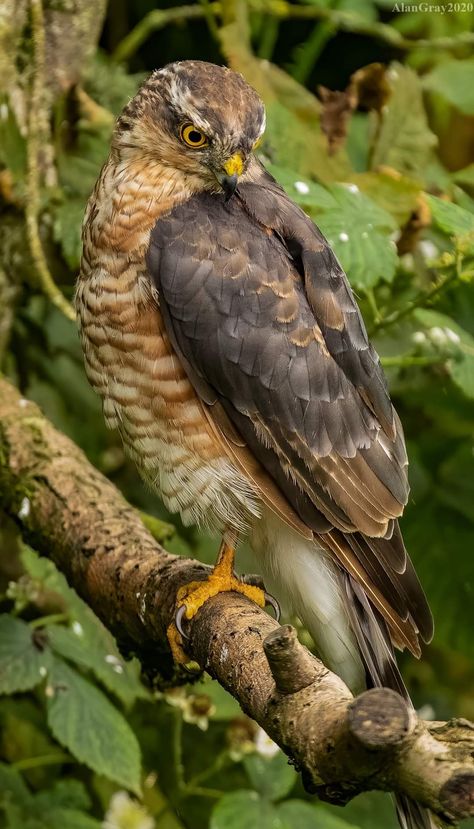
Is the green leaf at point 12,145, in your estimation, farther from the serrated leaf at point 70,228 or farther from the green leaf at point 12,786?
the green leaf at point 12,786

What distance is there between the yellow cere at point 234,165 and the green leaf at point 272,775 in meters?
1.61

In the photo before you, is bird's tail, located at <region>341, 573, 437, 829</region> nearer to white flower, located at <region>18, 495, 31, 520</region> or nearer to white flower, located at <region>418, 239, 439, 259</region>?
white flower, located at <region>18, 495, 31, 520</region>

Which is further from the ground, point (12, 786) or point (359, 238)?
point (359, 238)

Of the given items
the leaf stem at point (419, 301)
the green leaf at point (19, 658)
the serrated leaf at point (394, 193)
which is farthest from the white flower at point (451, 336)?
the green leaf at point (19, 658)

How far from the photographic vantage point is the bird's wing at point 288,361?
2.96 meters

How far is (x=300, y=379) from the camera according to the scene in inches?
119

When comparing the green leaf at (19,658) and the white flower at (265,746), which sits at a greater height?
the green leaf at (19,658)

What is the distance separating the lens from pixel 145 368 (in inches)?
116

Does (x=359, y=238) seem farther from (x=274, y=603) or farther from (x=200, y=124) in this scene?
(x=274, y=603)

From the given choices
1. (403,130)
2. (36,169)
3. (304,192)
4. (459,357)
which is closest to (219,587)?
(459,357)

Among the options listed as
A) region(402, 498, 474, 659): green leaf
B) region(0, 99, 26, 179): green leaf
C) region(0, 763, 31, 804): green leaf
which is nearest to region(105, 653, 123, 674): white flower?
region(0, 763, 31, 804): green leaf

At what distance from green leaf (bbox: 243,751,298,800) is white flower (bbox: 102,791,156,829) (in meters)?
0.52

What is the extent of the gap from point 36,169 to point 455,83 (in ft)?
5.54

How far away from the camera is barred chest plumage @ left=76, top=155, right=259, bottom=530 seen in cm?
295
